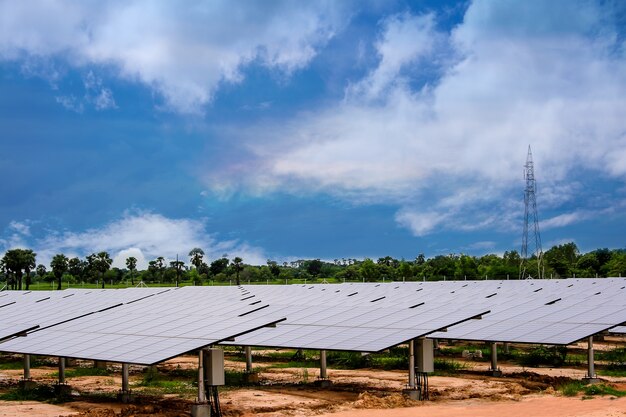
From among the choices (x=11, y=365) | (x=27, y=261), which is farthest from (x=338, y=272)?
(x=11, y=365)

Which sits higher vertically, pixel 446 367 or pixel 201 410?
pixel 201 410

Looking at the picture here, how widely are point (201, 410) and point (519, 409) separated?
26.3ft

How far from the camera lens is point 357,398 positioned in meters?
21.4

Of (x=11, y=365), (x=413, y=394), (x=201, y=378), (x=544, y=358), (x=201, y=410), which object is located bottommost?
(x=544, y=358)

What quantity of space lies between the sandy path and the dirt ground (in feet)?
0.08

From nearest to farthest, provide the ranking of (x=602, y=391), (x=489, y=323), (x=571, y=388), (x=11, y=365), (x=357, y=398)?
(x=602, y=391) → (x=357, y=398) → (x=571, y=388) → (x=489, y=323) → (x=11, y=365)

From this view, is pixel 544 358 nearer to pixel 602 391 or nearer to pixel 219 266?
pixel 602 391

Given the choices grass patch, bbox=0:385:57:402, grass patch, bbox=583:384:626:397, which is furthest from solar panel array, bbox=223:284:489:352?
grass patch, bbox=0:385:57:402

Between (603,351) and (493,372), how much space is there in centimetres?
1036

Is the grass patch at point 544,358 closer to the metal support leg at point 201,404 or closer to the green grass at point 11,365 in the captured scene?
the metal support leg at point 201,404

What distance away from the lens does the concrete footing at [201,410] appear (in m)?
17.8

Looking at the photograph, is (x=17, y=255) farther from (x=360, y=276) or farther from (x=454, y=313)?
(x=454, y=313)

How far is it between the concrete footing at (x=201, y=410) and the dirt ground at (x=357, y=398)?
0.56 m

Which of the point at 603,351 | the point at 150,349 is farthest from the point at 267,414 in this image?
the point at 603,351
